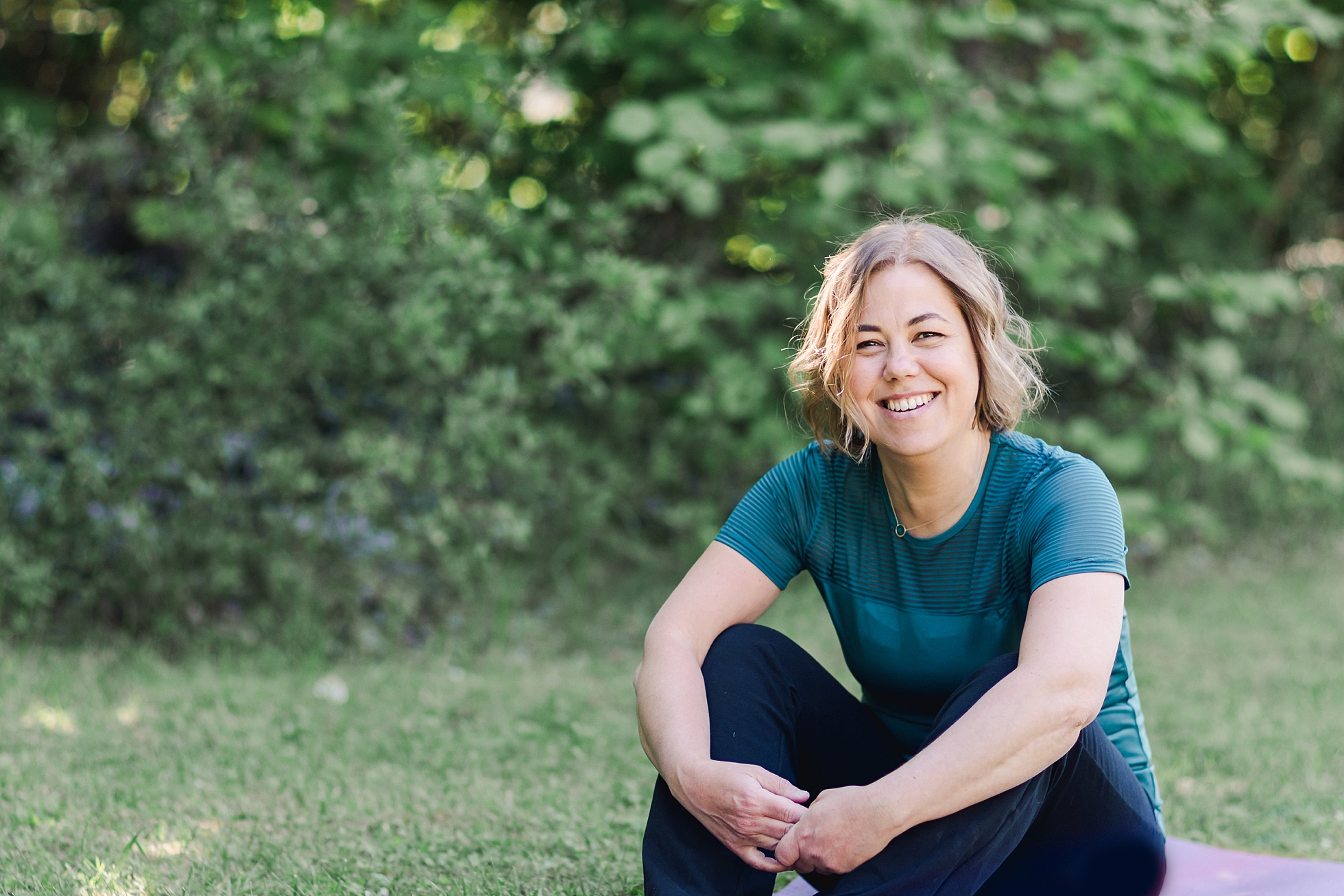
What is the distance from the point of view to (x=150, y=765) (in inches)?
106

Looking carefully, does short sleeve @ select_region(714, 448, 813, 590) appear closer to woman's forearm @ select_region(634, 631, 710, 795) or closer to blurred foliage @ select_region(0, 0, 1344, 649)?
woman's forearm @ select_region(634, 631, 710, 795)

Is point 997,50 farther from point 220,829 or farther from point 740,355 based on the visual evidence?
point 220,829

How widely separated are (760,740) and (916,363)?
0.62m

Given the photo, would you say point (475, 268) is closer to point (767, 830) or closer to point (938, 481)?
point (938, 481)

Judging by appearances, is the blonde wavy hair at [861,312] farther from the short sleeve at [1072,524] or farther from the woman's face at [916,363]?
the short sleeve at [1072,524]

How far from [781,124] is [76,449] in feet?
7.80

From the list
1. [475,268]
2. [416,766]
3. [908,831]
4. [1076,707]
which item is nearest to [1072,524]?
[1076,707]

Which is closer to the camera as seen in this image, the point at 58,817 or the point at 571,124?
the point at 58,817

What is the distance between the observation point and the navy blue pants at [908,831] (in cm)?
160

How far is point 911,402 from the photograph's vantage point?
1833 millimetres

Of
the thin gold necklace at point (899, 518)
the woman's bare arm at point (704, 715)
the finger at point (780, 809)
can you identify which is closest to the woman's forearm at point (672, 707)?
the woman's bare arm at point (704, 715)

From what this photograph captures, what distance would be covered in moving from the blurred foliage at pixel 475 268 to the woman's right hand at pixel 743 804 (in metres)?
2.13

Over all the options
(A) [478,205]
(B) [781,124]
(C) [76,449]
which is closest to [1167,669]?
(B) [781,124]

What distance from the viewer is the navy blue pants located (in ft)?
5.25
